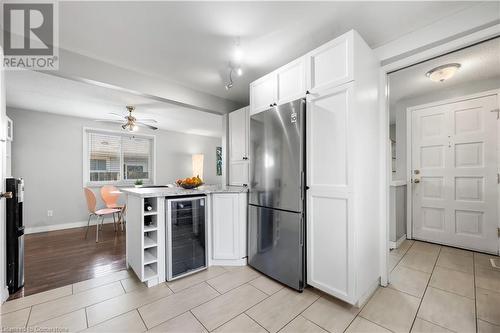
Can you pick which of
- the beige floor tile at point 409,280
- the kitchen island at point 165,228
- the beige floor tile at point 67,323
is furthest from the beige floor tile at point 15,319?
the beige floor tile at point 409,280

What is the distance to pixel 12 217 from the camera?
190cm

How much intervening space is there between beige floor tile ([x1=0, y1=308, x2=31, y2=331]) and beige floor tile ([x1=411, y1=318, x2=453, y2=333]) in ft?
9.39

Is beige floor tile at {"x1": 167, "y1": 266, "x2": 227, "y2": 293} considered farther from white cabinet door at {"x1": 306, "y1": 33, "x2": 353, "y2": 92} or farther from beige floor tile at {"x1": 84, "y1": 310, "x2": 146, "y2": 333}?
white cabinet door at {"x1": 306, "y1": 33, "x2": 353, "y2": 92}

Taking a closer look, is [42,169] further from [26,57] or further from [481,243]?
[481,243]

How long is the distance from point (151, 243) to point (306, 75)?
2.27 m

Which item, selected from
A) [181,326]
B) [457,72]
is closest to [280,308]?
[181,326]

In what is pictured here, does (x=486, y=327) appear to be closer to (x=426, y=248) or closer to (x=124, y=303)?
(x=426, y=248)

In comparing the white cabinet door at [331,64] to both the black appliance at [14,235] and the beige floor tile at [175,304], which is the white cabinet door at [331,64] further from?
the black appliance at [14,235]

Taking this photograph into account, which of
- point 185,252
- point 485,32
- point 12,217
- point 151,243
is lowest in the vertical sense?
point 185,252

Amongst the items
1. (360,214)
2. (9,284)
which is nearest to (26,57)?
(9,284)

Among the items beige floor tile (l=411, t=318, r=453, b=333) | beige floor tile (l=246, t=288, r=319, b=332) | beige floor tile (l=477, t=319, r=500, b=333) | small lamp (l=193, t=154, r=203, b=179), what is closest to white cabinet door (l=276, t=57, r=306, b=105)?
beige floor tile (l=246, t=288, r=319, b=332)

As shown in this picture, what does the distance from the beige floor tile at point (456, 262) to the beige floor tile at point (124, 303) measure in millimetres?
3135

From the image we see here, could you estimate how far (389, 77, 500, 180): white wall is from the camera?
114 inches

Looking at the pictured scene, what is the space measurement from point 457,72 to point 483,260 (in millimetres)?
2375
